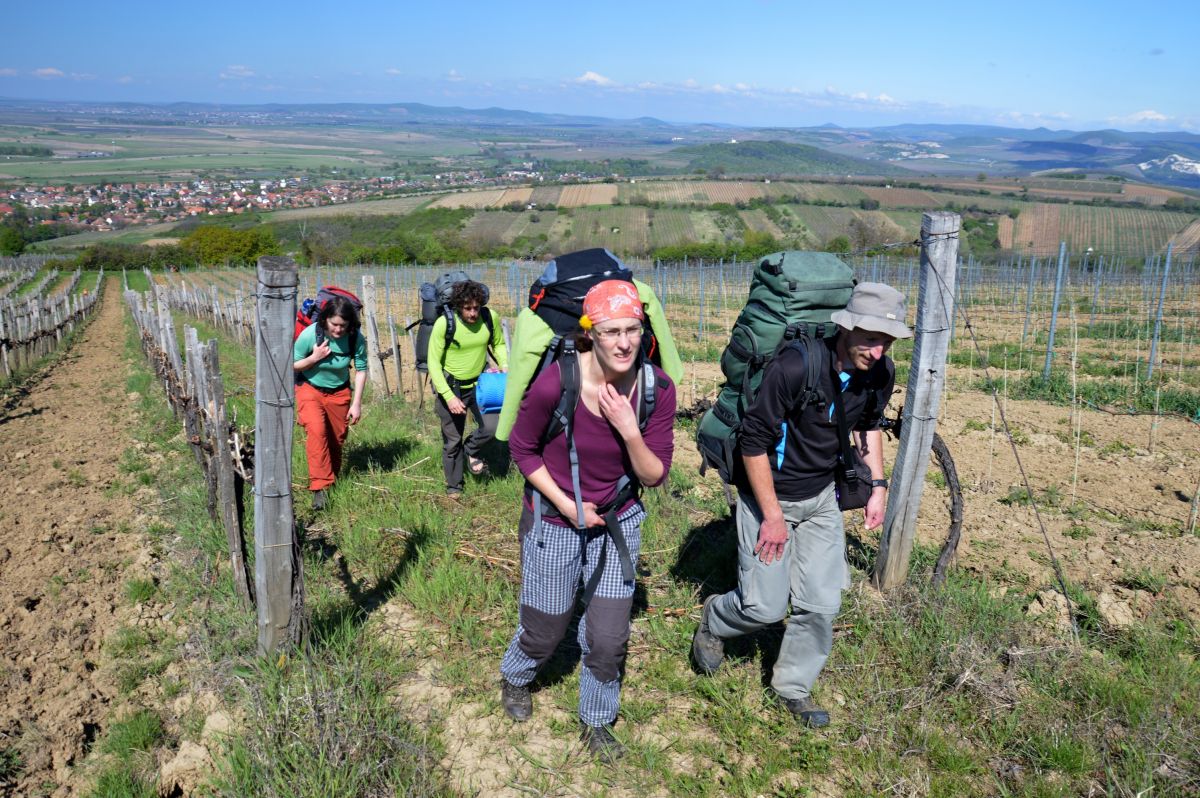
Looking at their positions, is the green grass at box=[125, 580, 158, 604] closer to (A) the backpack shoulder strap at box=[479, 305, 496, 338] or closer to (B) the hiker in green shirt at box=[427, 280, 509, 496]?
(B) the hiker in green shirt at box=[427, 280, 509, 496]

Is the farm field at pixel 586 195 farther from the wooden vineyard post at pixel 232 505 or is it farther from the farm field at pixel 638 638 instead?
the wooden vineyard post at pixel 232 505

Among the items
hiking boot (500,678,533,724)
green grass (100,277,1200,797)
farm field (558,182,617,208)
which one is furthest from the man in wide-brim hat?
farm field (558,182,617,208)

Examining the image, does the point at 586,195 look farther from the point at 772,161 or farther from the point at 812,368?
the point at 812,368

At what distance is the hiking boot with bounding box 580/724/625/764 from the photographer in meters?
2.69

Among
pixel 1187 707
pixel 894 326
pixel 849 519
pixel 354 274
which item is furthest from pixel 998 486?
pixel 354 274

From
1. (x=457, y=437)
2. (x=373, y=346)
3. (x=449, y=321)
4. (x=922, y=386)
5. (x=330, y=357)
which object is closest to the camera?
(x=922, y=386)

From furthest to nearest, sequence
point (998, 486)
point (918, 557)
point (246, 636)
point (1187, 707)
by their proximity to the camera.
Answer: point (998, 486), point (918, 557), point (246, 636), point (1187, 707)

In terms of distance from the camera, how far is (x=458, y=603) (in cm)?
374

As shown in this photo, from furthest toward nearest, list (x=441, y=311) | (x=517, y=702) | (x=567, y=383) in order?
(x=441, y=311)
(x=517, y=702)
(x=567, y=383)

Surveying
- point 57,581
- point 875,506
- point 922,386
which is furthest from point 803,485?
point 57,581

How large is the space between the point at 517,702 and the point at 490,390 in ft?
7.19

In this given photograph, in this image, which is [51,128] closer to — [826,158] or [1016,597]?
[826,158]

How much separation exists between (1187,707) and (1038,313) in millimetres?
18717

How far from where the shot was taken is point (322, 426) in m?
4.82
